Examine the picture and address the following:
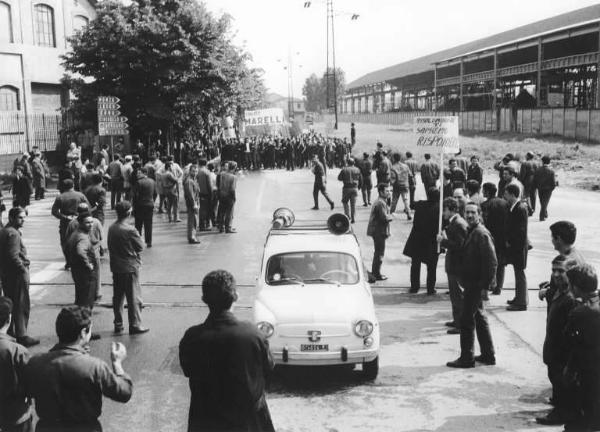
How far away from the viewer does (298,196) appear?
83.1ft

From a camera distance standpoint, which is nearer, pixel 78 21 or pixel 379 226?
pixel 379 226

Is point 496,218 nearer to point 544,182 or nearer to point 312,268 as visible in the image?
point 312,268

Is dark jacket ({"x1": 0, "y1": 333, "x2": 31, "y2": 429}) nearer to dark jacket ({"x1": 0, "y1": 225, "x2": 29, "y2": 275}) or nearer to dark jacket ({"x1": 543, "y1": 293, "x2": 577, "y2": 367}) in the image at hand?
dark jacket ({"x1": 543, "y1": 293, "x2": 577, "y2": 367})

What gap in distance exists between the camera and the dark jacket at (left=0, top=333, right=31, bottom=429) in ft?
15.3

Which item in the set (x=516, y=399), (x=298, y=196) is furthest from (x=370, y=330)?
(x=298, y=196)

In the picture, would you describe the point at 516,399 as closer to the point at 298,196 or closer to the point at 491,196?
the point at 491,196

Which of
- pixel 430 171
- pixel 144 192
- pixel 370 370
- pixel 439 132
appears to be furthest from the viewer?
pixel 430 171

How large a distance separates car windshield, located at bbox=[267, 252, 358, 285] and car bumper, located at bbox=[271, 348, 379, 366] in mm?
1157

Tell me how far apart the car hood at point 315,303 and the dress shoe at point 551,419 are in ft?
6.95

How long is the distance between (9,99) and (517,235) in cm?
2873

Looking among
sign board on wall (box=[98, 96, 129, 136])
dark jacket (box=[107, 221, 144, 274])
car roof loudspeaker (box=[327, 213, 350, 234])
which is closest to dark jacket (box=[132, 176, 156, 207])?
sign board on wall (box=[98, 96, 129, 136])

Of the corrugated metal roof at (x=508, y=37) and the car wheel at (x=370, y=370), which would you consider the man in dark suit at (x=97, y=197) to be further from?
the corrugated metal roof at (x=508, y=37)

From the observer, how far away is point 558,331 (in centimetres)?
591

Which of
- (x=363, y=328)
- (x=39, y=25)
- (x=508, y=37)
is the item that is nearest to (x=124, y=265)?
(x=363, y=328)
